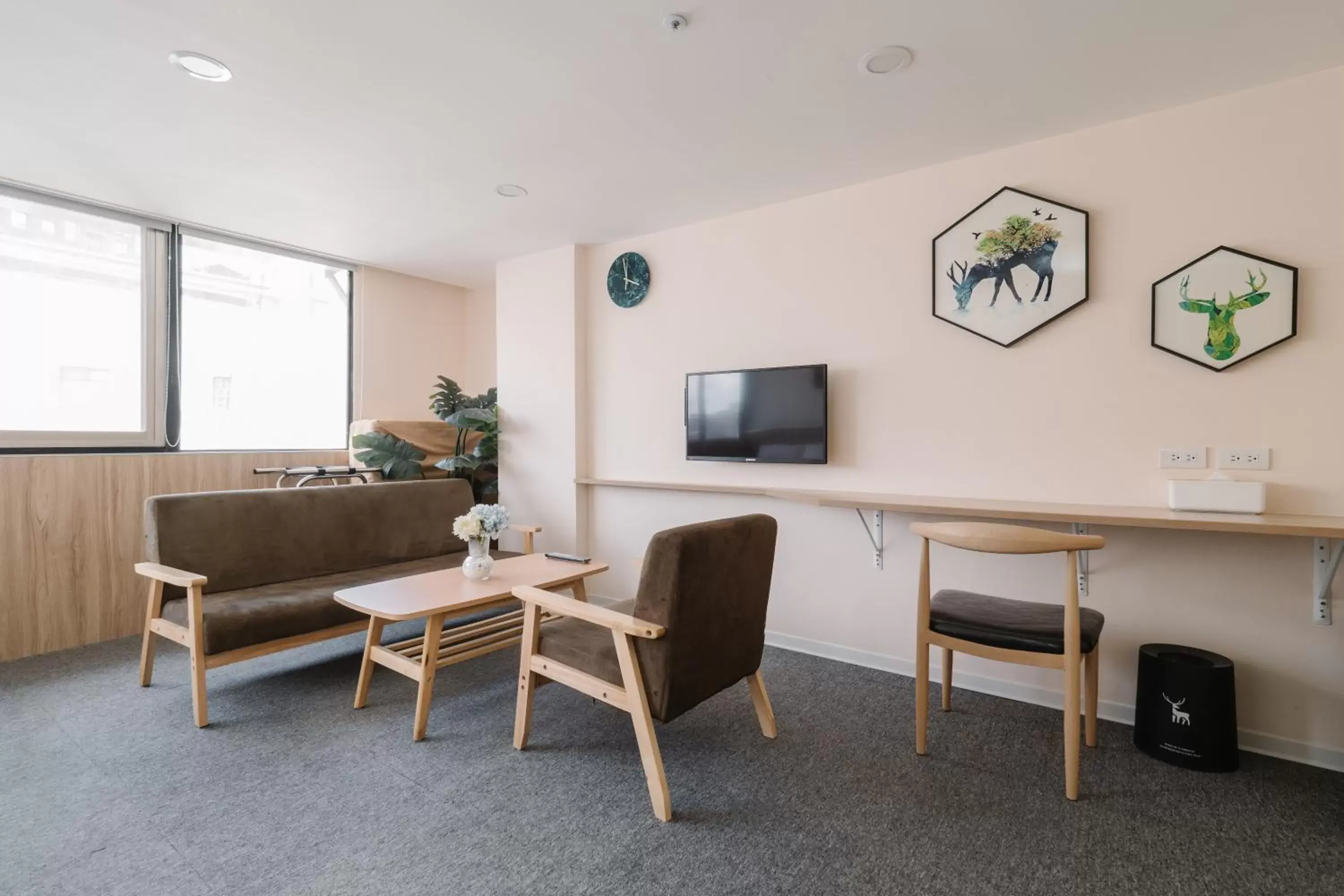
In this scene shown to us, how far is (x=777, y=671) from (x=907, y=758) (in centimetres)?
95

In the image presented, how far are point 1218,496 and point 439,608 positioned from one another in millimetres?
2949

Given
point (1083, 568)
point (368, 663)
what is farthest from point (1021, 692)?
point (368, 663)

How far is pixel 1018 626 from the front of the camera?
2.12 meters

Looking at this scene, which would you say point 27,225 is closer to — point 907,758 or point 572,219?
point 572,219

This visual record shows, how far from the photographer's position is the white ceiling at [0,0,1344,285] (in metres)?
1.97

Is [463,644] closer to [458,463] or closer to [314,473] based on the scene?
[458,463]

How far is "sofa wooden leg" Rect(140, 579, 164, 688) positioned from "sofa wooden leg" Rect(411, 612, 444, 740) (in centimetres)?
135

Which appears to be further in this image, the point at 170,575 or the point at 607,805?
the point at 170,575

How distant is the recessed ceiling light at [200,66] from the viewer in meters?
2.17

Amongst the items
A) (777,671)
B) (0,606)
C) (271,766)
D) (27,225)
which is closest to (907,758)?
(777,671)

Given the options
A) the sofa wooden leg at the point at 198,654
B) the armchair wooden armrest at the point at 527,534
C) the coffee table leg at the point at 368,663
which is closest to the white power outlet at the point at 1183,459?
the armchair wooden armrest at the point at 527,534

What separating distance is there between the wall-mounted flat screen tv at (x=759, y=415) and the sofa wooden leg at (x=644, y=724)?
167 cm

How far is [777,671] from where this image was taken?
3148 mm

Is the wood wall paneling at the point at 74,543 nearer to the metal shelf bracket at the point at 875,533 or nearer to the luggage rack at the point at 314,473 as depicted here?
the luggage rack at the point at 314,473
